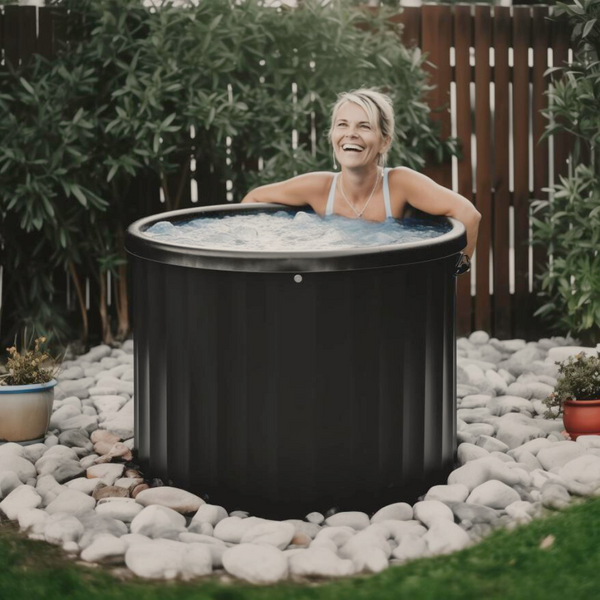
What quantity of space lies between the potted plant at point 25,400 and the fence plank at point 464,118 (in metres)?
3.12

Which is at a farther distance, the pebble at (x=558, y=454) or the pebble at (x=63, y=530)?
the pebble at (x=558, y=454)

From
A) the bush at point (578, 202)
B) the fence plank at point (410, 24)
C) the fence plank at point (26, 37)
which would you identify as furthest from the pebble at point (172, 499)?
the fence plank at point (410, 24)

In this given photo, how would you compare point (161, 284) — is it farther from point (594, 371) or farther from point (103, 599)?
point (594, 371)

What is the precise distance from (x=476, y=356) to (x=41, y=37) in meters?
3.15

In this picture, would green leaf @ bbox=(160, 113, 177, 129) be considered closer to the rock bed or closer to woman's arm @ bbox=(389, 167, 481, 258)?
the rock bed

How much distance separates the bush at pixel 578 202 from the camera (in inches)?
244

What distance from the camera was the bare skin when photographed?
4.34 metres

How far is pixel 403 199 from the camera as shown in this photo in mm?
4465

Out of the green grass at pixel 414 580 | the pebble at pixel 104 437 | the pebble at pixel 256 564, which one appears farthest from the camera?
the pebble at pixel 104 437

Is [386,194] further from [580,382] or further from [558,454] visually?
[558,454]

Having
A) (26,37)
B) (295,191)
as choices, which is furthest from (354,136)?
(26,37)

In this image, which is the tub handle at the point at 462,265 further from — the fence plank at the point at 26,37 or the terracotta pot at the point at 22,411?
the fence plank at the point at 26,37

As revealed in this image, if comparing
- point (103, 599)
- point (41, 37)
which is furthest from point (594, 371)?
point (41, 37)

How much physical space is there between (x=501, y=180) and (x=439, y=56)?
2.83ft
